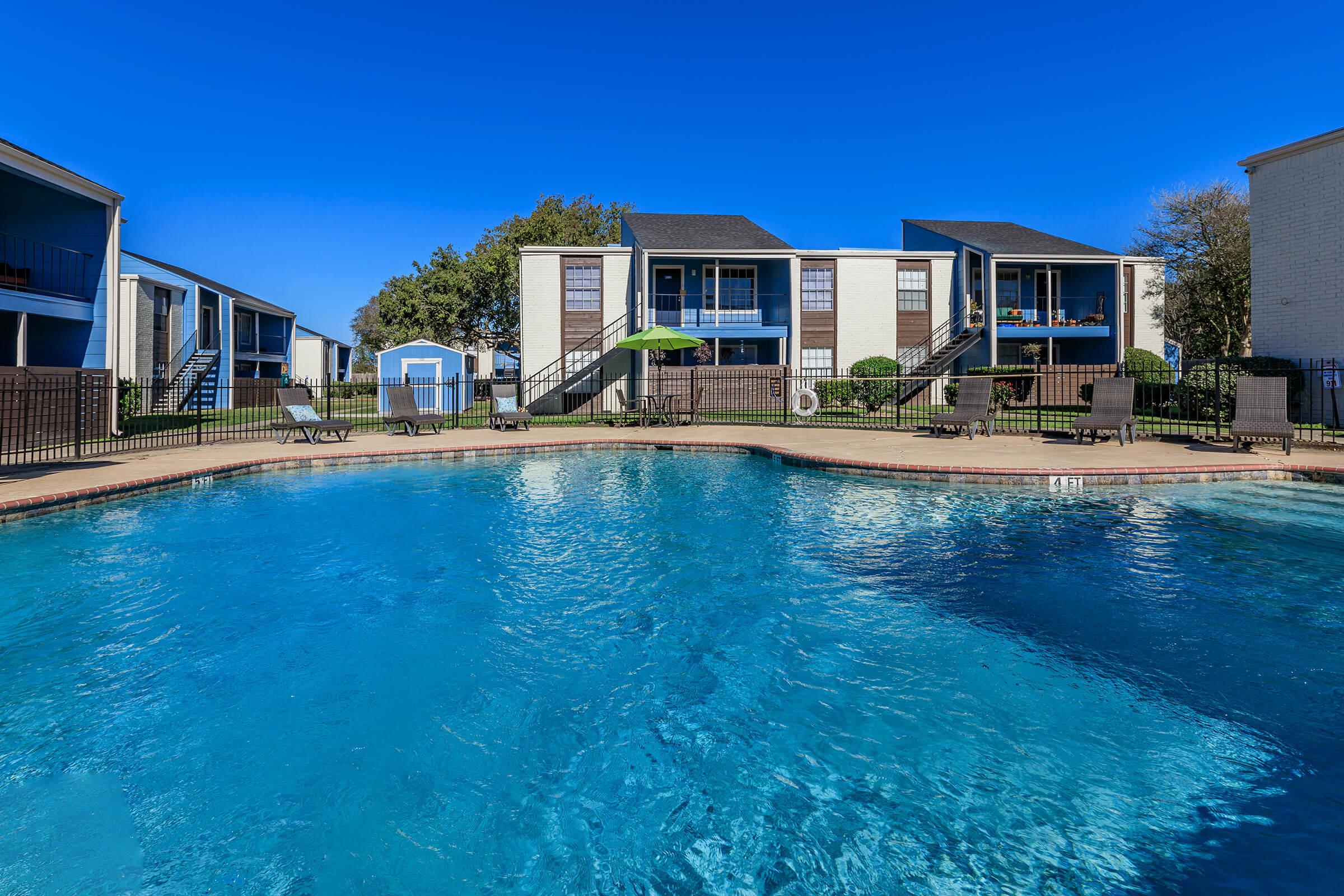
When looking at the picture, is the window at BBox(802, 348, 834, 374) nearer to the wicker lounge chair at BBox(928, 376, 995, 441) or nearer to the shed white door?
the wicker lounge chair at BBox(928, 376, 995, 441)

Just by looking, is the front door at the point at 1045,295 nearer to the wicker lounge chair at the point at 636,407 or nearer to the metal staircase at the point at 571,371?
the metal staircase at the point at 571,371

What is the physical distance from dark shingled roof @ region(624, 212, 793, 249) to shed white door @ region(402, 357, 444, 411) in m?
9.77

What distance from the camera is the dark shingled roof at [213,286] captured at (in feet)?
112

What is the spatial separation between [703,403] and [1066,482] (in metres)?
17.9

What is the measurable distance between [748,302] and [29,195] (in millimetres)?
23166

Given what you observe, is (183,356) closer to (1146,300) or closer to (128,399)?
(128,399)

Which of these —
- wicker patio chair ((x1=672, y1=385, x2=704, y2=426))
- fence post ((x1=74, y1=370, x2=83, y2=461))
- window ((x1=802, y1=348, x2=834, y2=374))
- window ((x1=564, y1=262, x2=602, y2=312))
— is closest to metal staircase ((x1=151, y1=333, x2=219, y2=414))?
window ((x1=564, y1=262, x2=602, y2=312))

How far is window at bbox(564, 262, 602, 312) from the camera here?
28.8m

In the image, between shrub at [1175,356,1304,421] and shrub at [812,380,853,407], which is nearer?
shrub at [1175,356,1304,421]

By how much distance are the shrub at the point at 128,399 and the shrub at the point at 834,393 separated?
20.4 m

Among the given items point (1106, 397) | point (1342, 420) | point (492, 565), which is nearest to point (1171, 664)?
point (492, 565)

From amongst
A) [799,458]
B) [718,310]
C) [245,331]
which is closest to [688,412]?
[799,458]

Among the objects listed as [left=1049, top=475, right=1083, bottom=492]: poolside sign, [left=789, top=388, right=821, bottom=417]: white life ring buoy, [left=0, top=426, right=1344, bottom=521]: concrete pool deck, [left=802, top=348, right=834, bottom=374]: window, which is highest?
[left=802, top=348, right=834, bottom=374]: window

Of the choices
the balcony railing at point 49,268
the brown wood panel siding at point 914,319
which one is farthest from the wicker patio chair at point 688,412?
the balcony railing at point 49,268
